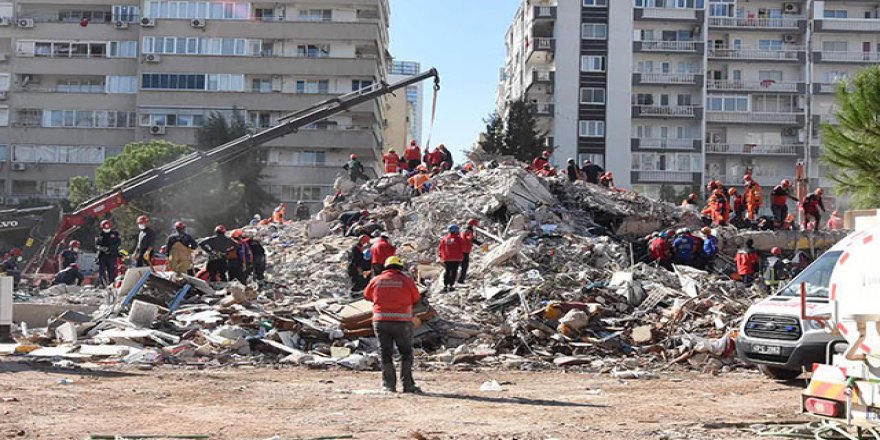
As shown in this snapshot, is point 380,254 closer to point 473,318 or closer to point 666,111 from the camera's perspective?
point 473,318

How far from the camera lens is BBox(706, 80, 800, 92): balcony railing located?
218 feet

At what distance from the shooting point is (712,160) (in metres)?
66.6

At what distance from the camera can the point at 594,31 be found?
216ft

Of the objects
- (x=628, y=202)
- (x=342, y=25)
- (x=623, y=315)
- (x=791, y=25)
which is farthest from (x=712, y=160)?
(x=623, y=315)

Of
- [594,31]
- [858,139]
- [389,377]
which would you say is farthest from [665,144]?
[389,377]

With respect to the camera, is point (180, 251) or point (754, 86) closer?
point (180, 251)

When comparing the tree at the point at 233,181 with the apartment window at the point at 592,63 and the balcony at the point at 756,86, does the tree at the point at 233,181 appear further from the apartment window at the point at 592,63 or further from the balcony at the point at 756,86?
the balcony at the point at 756,86

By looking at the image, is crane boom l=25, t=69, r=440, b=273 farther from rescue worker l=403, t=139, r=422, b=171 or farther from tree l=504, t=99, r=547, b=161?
tree l=504, t=99, r=547, b=161

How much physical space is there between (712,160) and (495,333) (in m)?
52.8

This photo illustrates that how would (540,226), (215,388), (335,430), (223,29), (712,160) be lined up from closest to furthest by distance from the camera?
(335,430) → (215,388) → (540,226) → (223,29) → (712,160)

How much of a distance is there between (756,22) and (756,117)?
604 cm

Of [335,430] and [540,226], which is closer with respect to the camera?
[335,430]

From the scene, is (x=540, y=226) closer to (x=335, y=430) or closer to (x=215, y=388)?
(x=215, y=388)

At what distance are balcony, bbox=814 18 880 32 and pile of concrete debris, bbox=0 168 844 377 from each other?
4812cm
